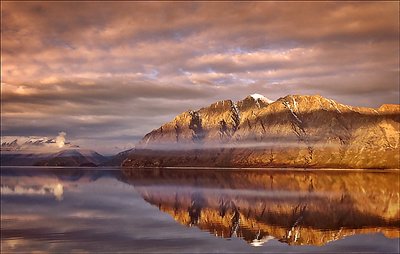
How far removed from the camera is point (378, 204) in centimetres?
8488

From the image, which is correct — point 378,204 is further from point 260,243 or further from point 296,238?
point 260,243

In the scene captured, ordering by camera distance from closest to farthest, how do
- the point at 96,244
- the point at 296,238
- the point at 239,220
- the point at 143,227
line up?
the point at 96,244, the point at 296,238, the point at 143,227, the point at 239,220

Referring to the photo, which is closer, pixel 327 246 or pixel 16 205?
pixel 327 246

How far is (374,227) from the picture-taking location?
5869 cm

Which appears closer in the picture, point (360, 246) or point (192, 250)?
point (192, 250)

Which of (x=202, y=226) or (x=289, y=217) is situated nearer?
(x=202, y=226)

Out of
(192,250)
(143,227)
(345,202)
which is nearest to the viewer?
(192,250)

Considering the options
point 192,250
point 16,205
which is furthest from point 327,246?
point 16,205

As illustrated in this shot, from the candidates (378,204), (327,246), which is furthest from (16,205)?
(378,204)

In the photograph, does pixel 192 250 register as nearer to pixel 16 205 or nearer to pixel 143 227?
pixel 143 227

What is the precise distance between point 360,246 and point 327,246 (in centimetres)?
377

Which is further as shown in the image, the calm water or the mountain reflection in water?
the mountain reflection in water

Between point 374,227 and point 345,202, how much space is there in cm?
3246

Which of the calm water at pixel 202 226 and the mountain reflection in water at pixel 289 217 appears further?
the mountain reflection in water at pixel 289 217
